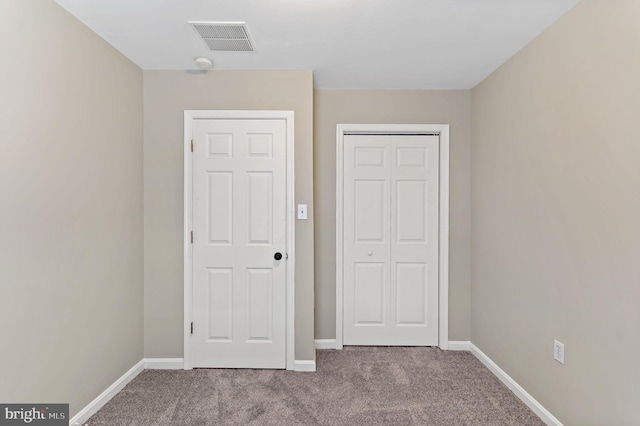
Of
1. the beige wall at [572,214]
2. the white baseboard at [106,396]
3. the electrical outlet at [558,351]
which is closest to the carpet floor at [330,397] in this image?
the white baseboard at [106,396]

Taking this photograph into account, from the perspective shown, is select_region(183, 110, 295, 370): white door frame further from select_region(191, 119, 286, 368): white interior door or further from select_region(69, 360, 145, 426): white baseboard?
select_region(69, 360, 145, 426): white baseboard

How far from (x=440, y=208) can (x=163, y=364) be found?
2.85 meters

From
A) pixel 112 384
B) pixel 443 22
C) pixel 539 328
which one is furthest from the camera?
pixel 112 384

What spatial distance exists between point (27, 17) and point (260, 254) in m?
1.97

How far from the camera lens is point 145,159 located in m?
2.62

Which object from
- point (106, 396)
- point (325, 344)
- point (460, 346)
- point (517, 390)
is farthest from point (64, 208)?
point (460, 346)

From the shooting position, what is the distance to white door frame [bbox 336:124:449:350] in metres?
3.00

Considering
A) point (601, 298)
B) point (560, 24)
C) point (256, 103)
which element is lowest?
point (601, 298)

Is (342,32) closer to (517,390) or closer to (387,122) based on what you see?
(387,122)

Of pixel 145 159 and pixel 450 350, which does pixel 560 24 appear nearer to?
pixel 450 350

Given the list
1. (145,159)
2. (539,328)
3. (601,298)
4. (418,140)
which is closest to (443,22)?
(418,140)

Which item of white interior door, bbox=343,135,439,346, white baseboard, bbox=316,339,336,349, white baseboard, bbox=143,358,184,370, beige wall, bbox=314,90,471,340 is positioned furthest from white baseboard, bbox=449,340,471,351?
white baseboard, bbox=143,358,184,370

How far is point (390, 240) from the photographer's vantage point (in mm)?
3074

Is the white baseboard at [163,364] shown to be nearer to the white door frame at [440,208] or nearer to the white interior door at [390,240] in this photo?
the white door frame at [440,208]
